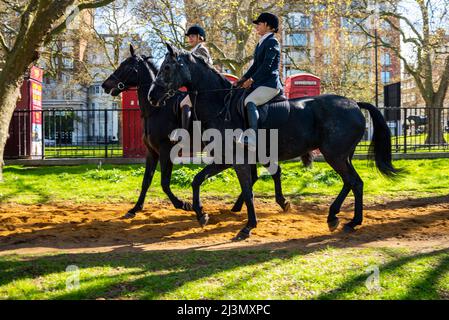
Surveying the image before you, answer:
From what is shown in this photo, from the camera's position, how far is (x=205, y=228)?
775cm

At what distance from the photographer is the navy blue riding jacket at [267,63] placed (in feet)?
23.5

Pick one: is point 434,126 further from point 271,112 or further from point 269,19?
point 269,19

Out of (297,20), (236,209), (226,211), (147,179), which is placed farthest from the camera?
(297,20)

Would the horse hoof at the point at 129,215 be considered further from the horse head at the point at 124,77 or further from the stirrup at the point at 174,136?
the horse head at the point at 124,77

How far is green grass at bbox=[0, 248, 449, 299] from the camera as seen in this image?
4.42 metres

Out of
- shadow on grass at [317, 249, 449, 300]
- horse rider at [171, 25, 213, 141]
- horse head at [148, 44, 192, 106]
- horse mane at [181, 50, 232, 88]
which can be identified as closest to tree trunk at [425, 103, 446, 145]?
horse rider at [171, 25, 213, 141]

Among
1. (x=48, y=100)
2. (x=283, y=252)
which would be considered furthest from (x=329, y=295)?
(x=48, y=100)

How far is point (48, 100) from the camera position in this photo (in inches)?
2514

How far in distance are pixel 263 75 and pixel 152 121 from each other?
7.91 ft

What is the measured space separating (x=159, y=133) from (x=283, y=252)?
3.61 m

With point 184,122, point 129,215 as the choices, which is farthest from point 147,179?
point 184,122

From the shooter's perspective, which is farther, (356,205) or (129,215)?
(129,215)

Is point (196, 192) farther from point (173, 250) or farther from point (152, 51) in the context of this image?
point (152, 51)

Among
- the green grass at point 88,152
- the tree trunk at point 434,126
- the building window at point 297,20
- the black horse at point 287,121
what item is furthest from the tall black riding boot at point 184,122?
the building window at point 297,20
